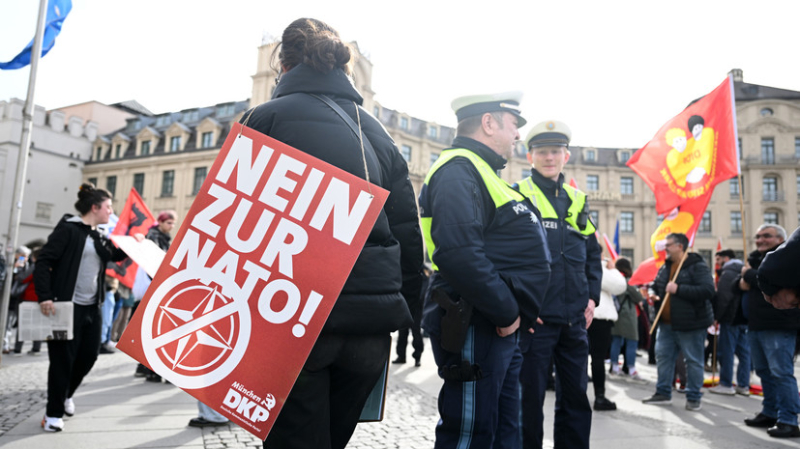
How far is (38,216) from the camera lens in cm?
3719

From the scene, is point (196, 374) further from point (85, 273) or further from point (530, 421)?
point (85, 273)

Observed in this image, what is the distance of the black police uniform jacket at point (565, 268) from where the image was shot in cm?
354

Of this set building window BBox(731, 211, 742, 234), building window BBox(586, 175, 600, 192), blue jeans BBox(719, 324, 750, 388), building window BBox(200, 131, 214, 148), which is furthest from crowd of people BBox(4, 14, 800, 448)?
building window BBox(586, 175, 600, 192)

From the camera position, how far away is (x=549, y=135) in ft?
13.8

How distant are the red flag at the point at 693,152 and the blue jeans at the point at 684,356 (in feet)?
5.87

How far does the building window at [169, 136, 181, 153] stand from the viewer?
39.2m

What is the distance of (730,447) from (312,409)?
424cm

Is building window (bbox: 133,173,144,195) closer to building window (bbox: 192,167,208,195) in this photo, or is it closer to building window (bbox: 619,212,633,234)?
building window (bbox: 192,167,208,195)

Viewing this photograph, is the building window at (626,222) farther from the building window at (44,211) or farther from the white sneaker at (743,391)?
the building window at (44,211)

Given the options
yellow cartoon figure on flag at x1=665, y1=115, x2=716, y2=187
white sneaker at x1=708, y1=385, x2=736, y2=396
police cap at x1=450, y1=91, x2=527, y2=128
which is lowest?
white sneaker at x1=708, y1=385, x2=736, y2=396

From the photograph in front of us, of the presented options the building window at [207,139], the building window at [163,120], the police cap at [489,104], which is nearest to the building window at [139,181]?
the building window at [207,139]

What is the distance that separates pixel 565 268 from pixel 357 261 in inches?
89.1

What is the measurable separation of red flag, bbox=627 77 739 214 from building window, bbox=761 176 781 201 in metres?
44.1

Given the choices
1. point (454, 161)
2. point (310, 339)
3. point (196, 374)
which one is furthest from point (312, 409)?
point (454, 161)
